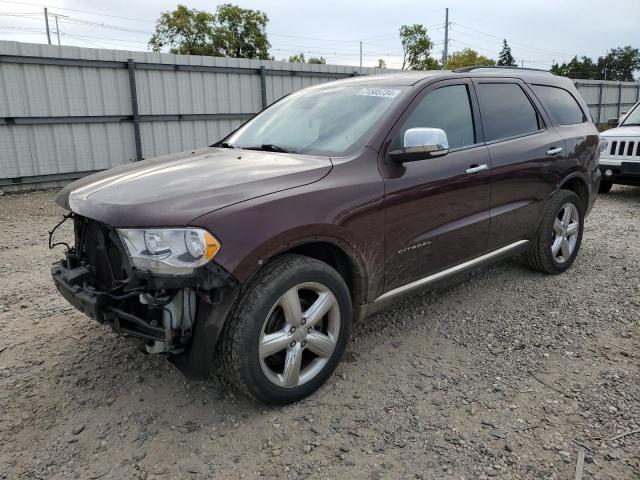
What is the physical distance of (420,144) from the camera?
2.97 meters

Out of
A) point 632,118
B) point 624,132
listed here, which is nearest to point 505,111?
point 624,132

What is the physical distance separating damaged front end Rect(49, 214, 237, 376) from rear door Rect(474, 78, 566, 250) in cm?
234

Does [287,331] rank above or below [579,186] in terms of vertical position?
below

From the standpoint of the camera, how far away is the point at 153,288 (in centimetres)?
230

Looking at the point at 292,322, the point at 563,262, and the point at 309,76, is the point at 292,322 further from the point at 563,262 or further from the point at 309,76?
the point at 309,76

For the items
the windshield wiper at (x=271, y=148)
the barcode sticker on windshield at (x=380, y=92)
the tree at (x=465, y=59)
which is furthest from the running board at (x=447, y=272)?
the tree at (x=465, y=59)

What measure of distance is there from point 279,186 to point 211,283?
0.64 metres

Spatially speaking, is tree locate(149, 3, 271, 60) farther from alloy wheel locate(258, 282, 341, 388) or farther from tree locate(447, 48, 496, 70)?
alloy wheel locate(258, 282, 341, 388)

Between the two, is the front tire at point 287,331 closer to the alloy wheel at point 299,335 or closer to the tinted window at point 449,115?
the alloy wheel at point 299,335

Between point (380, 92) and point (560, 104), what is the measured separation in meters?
2.28

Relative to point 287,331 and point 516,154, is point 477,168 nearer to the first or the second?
point 516,154

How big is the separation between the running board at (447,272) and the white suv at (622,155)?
5225 millimetres

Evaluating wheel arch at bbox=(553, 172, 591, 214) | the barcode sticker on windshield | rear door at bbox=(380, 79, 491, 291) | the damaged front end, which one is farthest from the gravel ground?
the barcode sticker on windshield

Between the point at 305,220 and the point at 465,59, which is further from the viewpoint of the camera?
the point at 465,59
